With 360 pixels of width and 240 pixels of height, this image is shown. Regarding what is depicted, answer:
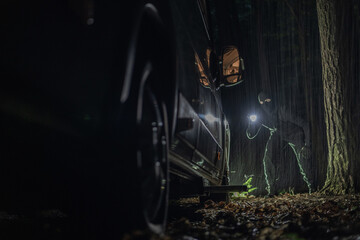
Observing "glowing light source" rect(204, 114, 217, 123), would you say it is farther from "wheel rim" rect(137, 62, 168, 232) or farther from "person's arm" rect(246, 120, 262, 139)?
"person's arm" rect(246, 120, 262, 139)

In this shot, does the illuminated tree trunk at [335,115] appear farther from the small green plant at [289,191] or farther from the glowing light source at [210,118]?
the glowing light source at [210,118]

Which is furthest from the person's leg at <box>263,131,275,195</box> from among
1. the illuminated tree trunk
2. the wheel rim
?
the wheel rim

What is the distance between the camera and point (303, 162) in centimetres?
1031

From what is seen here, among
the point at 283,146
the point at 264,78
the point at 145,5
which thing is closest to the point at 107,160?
the point at 145,5

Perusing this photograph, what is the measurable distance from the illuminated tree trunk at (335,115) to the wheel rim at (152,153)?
6.49m

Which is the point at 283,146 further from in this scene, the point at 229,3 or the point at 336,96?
the point at 229,3

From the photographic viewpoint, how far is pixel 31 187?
2166mm

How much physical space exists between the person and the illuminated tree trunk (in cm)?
198

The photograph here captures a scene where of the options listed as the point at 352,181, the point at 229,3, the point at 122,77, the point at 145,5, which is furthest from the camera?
the point at 229,3

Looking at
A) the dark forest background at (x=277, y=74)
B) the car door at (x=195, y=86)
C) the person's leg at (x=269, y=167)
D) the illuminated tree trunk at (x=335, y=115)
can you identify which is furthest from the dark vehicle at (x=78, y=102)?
the person's leg at (x=269, y=167)

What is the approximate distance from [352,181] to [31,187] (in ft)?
23.4

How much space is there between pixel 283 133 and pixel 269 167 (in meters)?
1.09

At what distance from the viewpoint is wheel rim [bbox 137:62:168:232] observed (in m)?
2.09

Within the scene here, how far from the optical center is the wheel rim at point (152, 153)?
2.09 m
